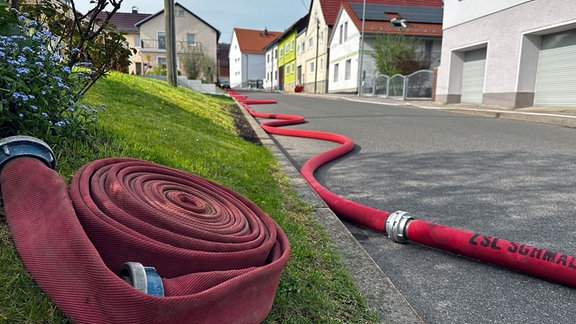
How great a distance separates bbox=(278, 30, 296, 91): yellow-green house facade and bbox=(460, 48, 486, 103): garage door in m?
36.6

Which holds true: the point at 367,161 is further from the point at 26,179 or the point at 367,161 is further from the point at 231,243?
Result: the point at 26,179

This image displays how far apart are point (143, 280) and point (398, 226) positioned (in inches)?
79.3

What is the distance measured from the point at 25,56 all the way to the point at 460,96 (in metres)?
19.8

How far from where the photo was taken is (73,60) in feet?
10.0

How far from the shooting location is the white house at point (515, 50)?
43.2 ft

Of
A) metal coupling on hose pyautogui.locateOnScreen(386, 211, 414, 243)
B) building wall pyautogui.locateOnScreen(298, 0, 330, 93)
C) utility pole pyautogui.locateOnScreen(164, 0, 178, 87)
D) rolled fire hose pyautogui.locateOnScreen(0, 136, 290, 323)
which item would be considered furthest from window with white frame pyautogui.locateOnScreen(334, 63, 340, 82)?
rolled fire hose pyautogui.locateOnScreen(0, 136, 290, 323)

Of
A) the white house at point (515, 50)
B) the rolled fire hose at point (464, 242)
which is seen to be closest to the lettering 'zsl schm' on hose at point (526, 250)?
the rolled fire hose at point (464, 242)

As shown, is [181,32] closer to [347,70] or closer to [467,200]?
[347,70]

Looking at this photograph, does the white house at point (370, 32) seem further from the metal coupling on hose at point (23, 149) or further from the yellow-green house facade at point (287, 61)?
the metal coupling on hose at point (23, 149)

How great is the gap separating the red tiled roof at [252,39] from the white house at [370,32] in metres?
43.2

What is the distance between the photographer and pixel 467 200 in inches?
150

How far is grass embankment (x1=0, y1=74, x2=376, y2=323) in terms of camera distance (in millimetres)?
1462

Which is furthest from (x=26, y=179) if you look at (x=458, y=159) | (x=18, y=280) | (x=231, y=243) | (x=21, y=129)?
(x=458, y=159)

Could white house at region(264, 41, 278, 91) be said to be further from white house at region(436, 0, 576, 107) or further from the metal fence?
white house at region(436, 0, 576, 107)
